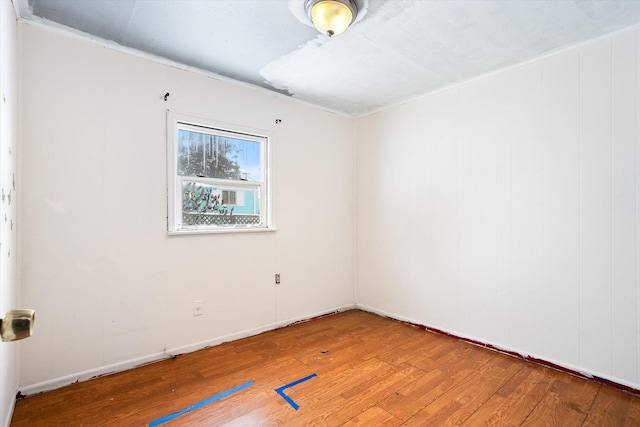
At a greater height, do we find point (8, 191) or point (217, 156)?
point (217, 156)

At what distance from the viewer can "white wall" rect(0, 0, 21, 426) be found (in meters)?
1.58

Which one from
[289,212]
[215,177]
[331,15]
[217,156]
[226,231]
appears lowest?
[226,231]

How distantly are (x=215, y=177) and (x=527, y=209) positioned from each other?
2738 millimetres

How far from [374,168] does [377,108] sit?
0.71 meters

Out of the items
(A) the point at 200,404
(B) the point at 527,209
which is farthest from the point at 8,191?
(B) the point at 527,209

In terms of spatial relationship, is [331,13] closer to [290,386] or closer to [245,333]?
[290,386]

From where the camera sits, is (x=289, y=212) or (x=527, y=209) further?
(x=289, y=212)

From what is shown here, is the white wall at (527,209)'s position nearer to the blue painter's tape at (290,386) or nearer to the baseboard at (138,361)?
the baseboard at (138,361)

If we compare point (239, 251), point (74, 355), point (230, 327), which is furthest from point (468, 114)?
point (74, 355)

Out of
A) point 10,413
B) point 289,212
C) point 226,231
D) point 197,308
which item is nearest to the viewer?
point 10,413

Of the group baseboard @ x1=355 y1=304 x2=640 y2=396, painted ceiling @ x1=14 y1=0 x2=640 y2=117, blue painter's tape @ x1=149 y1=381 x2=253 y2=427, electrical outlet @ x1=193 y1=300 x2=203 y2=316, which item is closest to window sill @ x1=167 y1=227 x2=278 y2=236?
electrical outlet @ x1=193 y1=300 x2=203 y2=316

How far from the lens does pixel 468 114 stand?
3057 mm

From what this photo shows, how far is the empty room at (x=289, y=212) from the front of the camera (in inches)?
78.9

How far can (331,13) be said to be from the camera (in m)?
1.90
